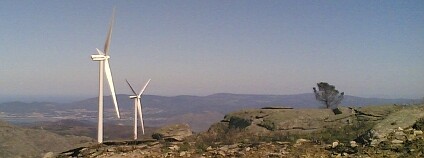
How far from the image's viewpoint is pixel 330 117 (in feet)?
108

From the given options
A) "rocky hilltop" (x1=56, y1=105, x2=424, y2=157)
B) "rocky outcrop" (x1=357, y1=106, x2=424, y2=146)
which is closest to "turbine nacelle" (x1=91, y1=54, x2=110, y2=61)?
"rocky hilltop" (x1=56, y1=105, x2=424, y2=157)

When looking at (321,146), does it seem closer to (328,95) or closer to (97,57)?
(97,57)

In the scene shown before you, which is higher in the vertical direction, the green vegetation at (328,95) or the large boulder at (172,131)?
the green vegetation at (328,95)

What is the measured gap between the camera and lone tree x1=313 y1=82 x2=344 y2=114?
63.2 metres

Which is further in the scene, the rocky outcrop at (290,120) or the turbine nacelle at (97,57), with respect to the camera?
the turbine nacelle at (97,57)

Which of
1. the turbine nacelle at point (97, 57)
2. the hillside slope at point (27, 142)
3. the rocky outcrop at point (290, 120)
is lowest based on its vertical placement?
the hillside slope at point (27, 142)

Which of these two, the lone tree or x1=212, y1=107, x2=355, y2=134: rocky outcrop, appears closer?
x1=212, y1=107, x2=355, y2=134: rocky outcrop

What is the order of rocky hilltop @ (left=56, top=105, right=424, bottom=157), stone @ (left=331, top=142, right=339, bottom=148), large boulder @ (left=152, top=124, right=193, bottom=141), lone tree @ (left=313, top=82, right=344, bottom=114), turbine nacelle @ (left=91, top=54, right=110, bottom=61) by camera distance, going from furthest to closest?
lone tree @ (left=313, top=82, right=344, bottom=114), turbine nacelle @ (left=91, top=54, right=110, bottom=61), large boulder @ (left=152, top=124, right=193, bottom=141), stone @ (left=331, top=142, right=339, bottom=148), rocky hilltop @ (left=56, top=105, right=424, bottom=157)

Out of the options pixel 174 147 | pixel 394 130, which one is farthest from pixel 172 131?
pixel 394 130

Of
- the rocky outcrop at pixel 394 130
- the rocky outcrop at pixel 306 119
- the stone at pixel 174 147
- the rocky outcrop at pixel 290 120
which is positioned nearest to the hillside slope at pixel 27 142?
the rocky outcrop at pixel 290 120

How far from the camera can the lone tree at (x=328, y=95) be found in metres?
63.2

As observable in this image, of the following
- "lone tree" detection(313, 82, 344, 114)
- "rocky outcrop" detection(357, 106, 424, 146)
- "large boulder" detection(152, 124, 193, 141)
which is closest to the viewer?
"rocky outcrop" detection(357, 106, 424, 146)

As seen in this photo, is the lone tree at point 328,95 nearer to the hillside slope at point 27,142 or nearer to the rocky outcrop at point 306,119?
the rocky outcrop at point 306,119

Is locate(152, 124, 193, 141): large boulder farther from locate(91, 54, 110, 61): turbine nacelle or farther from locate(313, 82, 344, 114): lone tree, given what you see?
locate(313, 82, 344, 114): lone tree
